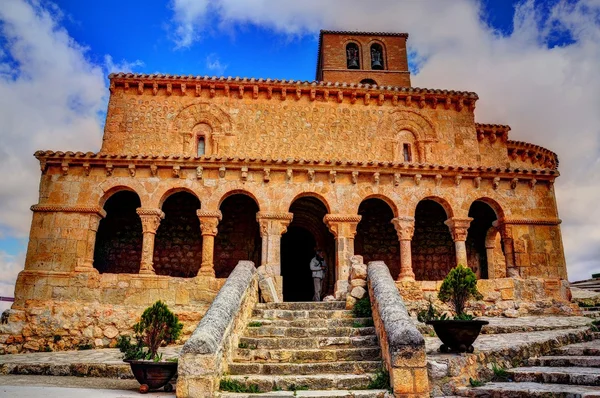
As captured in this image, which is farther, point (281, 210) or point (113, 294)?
point (281, 210)

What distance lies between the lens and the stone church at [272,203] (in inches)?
423

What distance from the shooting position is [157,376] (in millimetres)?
5832

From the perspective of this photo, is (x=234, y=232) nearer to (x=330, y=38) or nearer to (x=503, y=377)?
(x=503, y=377)

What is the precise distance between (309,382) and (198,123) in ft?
40.2

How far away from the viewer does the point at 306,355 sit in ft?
21.3

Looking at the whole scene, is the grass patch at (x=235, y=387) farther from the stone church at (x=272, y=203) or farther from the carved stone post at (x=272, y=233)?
the carved stone post at (x=272, y=233)

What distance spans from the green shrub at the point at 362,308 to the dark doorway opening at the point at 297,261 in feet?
25.7

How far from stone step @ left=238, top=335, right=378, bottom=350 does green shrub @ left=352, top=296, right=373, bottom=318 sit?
1037 mm

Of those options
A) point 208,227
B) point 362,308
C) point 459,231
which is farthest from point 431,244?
point 362,308

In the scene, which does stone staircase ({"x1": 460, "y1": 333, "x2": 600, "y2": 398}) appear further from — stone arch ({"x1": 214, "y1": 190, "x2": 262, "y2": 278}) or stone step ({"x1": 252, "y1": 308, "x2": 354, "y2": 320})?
stone arch ({"x1": 214, "y1": 190, "x2": 262, "y2": 278})

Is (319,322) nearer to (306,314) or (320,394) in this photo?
(306,314)

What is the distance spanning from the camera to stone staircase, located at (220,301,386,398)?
5684mm

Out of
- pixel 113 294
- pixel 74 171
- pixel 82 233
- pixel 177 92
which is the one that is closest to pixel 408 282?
pixel 113 294

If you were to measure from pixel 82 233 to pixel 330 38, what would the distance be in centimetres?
1682
